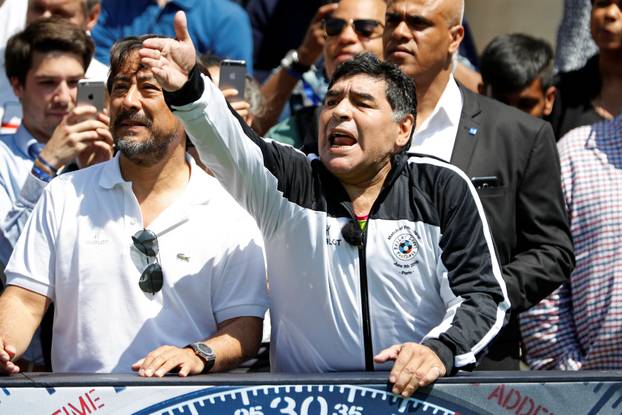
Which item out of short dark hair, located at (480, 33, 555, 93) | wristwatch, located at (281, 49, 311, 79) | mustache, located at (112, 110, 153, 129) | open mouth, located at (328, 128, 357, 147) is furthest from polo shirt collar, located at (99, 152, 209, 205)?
short dark hair, located at (480, 33, 555, 93)

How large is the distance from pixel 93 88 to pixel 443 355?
2.19 metres

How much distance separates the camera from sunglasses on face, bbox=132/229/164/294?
4.46 m

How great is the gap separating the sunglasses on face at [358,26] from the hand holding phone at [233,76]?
656 millimetres

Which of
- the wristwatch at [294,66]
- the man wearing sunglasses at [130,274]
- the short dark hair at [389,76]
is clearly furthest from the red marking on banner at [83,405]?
the wristwatch at [294,66]

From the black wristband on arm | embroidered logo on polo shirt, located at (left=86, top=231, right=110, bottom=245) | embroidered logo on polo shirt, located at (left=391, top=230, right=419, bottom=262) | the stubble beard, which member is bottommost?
embroidered logo on polo shirt, located at (left=86, top=231, right=110, bottom=245)

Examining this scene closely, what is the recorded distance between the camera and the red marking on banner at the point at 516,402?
12.4ft

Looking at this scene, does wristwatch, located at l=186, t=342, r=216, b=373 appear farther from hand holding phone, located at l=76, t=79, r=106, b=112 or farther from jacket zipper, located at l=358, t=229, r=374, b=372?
hand holding phone, located at l=76, t=79, r=106, b=112

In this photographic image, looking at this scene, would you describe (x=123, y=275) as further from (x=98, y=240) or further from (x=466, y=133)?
(x=466, y=133)

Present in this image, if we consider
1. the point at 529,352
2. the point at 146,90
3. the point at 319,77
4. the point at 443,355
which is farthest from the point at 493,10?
the point at 443,355

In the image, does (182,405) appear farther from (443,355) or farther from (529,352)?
(529,352)

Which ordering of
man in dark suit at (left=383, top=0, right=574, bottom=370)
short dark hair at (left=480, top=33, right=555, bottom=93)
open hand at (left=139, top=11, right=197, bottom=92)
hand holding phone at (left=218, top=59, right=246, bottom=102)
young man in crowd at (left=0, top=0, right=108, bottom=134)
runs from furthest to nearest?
1. short dark hair at (left=480, top=33, right=555, bottom=93)
2. young man in crowd at (left=0, top=0, right=108, bottom=134)
3. hand holding phone at (left=218, top=59, right=246, bottom=102)
4. man in dark suit at (left=383, top=0, right=574, bottom=370)
5. open hand at (left=139, top=11, right=197, bottom=92)

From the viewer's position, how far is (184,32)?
13.3 ft

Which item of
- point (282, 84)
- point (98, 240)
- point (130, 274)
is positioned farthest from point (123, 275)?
point (282, 84)

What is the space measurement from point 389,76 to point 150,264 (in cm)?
109
